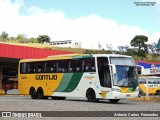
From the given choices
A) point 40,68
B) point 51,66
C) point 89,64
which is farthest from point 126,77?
point 40,68

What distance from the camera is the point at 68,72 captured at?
2683 cm

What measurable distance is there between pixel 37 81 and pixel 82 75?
16.2 feet

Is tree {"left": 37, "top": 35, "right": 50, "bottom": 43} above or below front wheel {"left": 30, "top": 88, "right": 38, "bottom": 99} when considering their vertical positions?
above

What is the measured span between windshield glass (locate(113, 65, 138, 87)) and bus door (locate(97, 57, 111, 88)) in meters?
0.53

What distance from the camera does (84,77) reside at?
25.7 meters

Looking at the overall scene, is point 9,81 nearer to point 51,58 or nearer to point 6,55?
point 6,55

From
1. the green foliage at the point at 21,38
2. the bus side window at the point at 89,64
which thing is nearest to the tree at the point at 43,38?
the green foliage at the point at 21,38

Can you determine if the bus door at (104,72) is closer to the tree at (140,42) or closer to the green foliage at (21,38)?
the tree at (140,42)

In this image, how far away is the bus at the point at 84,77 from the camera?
24188mm

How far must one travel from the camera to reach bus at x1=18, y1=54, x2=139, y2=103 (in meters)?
24.2

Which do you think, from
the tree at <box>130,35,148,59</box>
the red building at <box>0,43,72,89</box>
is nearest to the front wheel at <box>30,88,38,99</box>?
the red building at <box>0,43,72,89</box>

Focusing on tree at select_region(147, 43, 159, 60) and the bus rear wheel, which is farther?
tree at select_region(147, 43, 159, 60)

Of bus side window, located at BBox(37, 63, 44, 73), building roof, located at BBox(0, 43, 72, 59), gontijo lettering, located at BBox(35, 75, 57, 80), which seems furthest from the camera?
building roof, located at BBox(0, 43, 72, 59)

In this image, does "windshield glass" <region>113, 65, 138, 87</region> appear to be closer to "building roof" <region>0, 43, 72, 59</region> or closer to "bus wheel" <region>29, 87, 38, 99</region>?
"bus wheel" <region>29, 87, 38, 99</region>
